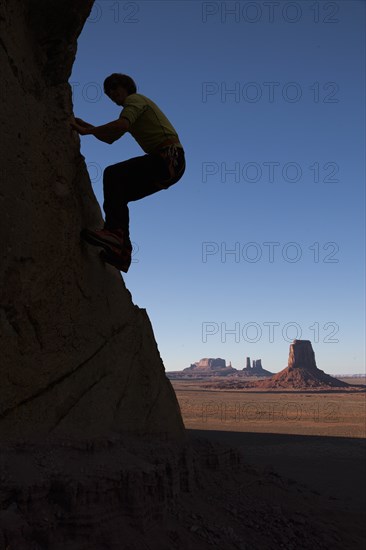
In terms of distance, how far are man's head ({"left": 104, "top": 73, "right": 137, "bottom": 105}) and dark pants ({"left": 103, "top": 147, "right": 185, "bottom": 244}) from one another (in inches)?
22.2

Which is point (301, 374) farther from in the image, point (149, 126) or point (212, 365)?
point (212, 365)

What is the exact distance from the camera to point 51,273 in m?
3.69

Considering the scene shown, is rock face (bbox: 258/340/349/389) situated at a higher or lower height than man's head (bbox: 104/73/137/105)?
lower

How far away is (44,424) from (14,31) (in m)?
2.85

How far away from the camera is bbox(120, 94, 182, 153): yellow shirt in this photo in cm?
399

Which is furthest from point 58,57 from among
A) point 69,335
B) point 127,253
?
point 69,335

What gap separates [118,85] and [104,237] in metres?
1.33

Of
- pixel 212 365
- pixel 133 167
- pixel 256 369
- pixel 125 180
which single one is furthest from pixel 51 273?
pixel 212 365

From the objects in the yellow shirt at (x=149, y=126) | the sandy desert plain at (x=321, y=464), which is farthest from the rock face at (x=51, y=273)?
the sandy desert plain at (x=321, y=464)

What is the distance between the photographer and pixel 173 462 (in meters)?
4.11

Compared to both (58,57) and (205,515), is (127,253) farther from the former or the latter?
(205,515)

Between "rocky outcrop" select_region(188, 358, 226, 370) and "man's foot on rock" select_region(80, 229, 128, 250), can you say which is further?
"rocky outcrop" select_region(188, 358, 226, 370)

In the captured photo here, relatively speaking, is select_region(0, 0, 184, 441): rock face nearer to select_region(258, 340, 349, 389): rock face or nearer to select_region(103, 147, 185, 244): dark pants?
select_region(103, 147, 185, 244): dark pants

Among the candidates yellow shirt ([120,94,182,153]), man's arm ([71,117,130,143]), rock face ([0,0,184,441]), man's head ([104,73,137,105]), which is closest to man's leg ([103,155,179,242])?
yellow shirt ([120,94,182,153])
